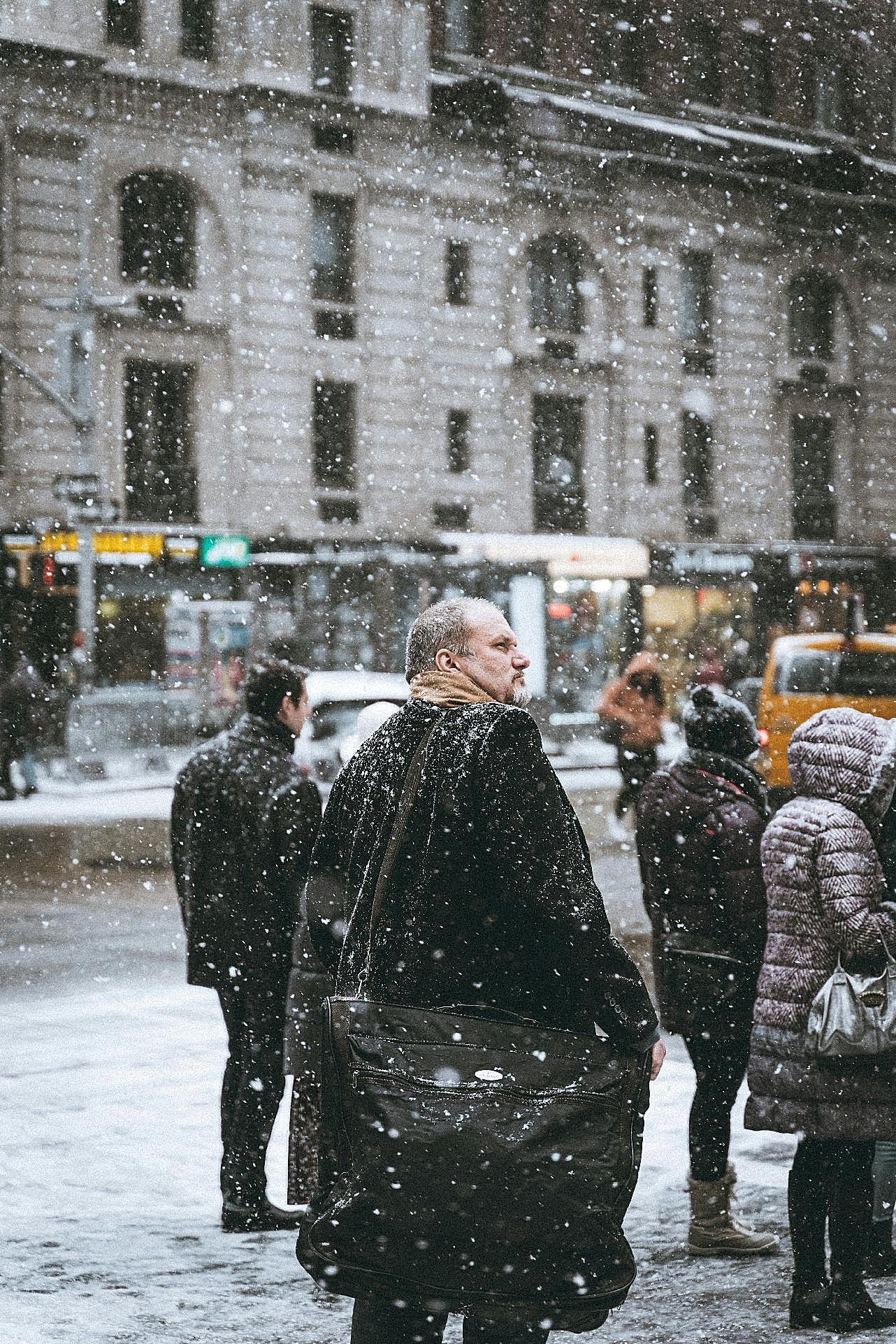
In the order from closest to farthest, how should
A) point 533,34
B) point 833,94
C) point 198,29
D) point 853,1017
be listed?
1. point 853,1017
2. point 198,29
3. point 533,34
4. point 833,94

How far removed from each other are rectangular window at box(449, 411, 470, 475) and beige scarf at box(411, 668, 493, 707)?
29.1 m

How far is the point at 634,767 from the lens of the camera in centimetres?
1430

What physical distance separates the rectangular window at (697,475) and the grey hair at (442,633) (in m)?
31.9

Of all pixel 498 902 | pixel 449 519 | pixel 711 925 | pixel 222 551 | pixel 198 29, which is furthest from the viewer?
pixel 449 519

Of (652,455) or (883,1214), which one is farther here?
(652,455)

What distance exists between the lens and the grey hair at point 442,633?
9.67 feet

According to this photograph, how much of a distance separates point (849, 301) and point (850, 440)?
374 centimetres

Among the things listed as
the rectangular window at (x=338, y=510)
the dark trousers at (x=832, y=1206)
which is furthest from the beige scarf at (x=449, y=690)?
the rectangular window at (x=338, y=510)

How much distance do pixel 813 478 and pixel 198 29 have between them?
55.9 feet

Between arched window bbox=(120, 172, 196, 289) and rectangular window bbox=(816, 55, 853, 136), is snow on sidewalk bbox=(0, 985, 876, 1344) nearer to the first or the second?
Answer: arched window bbox=(120, 172, 196, 289)

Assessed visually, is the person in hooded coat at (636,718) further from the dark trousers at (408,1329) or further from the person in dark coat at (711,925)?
the dark trousers at (408,1329)

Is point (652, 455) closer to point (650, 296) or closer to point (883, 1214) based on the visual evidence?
point (650, 296)

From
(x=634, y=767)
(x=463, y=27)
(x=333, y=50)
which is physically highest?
(x=463, y=27)

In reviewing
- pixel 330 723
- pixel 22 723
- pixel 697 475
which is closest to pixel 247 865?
pixel 330 723
